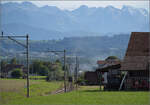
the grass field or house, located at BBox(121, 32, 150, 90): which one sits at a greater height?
house, located at BBox(121, 32, 150, 90)

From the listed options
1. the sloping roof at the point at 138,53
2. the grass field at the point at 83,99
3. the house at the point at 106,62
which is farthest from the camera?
the house at the point at 106,62

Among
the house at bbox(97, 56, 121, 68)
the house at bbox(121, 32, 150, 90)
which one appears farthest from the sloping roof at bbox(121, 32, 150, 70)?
the house at bbox(97, 56, 121, 68)

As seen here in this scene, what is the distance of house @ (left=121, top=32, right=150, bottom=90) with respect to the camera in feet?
113

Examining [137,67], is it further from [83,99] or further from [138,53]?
[83,99]

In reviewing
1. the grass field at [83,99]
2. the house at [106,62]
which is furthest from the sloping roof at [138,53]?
the house at [106,62]

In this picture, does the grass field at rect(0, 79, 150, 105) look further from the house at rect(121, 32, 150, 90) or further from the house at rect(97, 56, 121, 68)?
the house at rect(97, 56, 121, 68)

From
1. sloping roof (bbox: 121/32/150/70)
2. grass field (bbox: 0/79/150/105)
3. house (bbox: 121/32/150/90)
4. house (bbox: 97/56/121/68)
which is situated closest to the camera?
grass field (bbox: 0/79/150/105)

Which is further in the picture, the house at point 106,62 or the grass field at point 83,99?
the house at point 106,62

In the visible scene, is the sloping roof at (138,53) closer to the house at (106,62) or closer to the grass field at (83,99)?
the grass field at (83,99)

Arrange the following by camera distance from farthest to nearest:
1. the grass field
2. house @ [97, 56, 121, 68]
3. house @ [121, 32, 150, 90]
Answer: house @ [97, 56, 121, 68]
house @ [121, 32, 150, 90]
the grass field

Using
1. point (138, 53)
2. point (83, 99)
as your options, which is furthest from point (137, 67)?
point (83, 99)

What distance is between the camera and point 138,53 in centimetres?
3888

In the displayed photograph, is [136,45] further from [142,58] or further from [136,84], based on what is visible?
[136,84]

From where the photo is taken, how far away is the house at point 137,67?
113 feet
